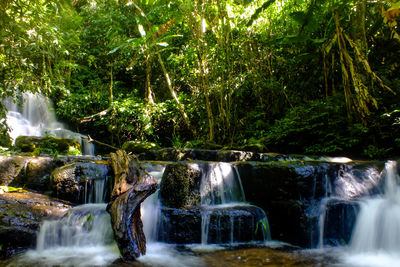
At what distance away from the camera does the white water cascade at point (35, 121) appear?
9781 millimetres

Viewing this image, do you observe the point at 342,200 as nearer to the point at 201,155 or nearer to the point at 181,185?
the point at 181,185

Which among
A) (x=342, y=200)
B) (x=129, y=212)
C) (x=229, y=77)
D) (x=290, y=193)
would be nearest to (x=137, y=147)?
(x=229, y=77)

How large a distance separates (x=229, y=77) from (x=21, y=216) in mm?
7432

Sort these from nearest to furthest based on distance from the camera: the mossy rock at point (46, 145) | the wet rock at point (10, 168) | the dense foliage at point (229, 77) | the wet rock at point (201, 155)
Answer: the wet rock at point (10, 168)
the dense foliage at point (229, 77)
the wet rock at point (201, 155)
the mossy rock at point (46, 145)

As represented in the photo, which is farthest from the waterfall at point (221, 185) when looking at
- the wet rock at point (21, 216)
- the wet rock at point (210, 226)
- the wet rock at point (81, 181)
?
the wet rock at point (21, 216)

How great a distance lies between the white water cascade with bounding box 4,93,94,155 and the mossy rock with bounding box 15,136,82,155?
108 centimetres

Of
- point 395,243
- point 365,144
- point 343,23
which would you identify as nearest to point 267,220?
point 395,243

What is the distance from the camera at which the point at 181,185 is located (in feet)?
15.1

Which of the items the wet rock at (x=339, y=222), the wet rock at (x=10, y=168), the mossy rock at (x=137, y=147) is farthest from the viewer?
the mossy rock at (x=137, y=147)

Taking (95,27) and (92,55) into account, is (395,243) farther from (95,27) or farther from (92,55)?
(95,27)

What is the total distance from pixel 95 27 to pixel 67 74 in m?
3.18

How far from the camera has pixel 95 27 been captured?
13.9 m

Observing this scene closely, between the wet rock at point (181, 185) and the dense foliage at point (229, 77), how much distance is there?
337 centimetres

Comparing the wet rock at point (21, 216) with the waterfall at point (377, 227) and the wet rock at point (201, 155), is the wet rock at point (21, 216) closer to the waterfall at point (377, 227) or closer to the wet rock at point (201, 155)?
the wet rock at point (201, 155)
